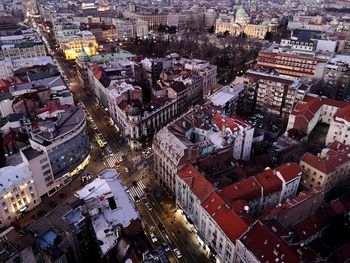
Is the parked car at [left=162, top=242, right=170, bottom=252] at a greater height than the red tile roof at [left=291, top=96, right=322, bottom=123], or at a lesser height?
lesser

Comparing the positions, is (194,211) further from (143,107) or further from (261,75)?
(261,75)

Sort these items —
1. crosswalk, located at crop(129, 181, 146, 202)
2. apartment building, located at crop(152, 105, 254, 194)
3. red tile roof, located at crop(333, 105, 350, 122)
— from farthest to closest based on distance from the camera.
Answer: red tile roof, located at crop(333, 105, 350, 122) < crosswalk, located at crop(129, 181, 146, 202) < apartment building, located at crop(152, 105, 254, 194)

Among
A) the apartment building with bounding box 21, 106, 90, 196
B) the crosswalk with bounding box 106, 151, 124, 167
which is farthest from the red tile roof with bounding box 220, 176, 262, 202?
the apartment building with bounding box 21, 106, 90, 196

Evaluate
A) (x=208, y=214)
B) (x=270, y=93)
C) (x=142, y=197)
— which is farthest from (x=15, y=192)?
(x=270, y=93)

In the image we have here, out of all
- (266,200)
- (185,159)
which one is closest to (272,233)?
(266,200)

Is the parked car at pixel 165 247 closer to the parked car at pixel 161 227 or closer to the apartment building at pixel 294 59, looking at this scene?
the parked car at pixel 161 227

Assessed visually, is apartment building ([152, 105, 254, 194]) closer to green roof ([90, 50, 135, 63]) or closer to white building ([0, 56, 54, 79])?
green roof ([90, 50, 135, 63])
